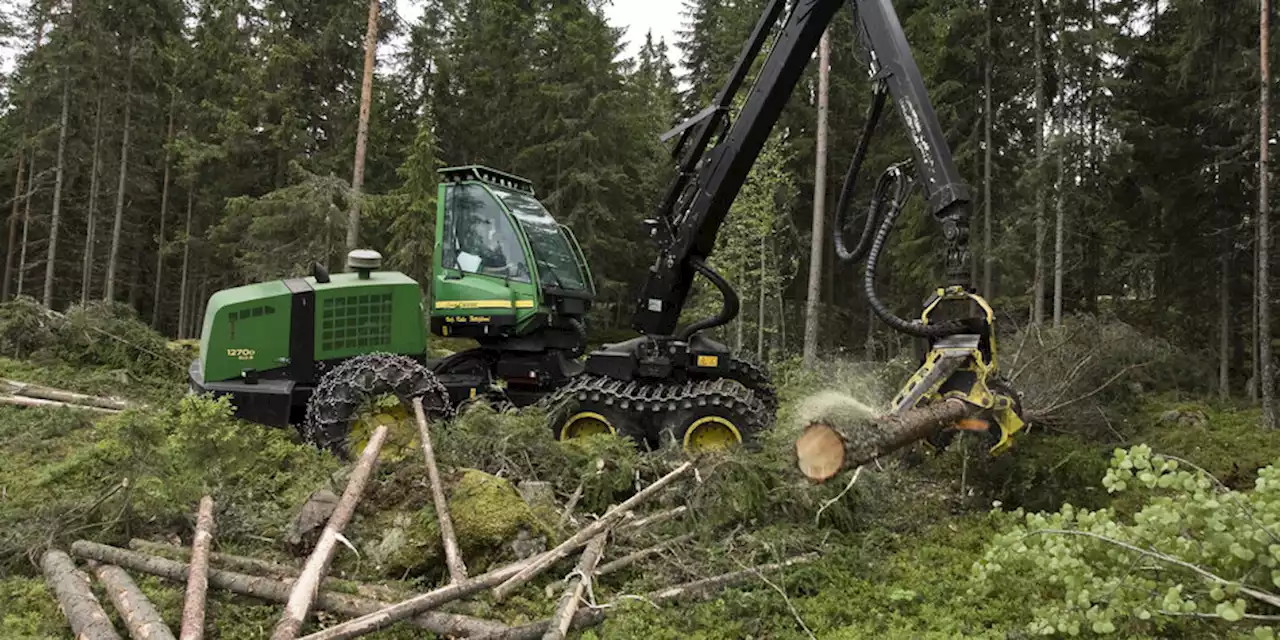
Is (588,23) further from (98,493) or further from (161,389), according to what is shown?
(98,493)

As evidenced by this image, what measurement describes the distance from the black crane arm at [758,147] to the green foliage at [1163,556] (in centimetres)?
231

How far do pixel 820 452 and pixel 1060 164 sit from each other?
13157mm

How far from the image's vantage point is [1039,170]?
587 inches

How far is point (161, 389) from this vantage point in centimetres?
1112

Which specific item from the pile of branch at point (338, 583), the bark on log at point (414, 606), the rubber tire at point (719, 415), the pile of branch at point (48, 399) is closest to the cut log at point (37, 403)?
the pile of branch at point (48, 399)

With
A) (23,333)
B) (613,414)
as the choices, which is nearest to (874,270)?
(613,414)

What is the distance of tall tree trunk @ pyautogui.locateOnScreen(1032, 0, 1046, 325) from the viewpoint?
590 inches

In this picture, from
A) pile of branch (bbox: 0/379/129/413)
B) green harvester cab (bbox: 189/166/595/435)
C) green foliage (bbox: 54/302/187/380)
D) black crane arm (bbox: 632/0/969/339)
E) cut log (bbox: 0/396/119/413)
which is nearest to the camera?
black crane arm (bbox: 632/0/969/339)

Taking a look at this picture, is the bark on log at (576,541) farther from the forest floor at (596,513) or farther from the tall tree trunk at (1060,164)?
the tall tree trunk at (1060,164)

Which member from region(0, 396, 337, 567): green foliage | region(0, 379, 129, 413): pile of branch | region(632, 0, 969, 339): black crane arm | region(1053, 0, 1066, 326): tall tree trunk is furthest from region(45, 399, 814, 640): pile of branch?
region(1053, 0, 1066, 326): tall tree trunk

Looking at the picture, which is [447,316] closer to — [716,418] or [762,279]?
[716,418]

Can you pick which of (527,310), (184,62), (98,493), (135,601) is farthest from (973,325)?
(184,62)

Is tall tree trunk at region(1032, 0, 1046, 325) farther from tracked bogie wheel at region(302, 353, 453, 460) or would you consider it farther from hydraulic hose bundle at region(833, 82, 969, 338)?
tracked bogie wheel at region(302, 353, 453, 460)

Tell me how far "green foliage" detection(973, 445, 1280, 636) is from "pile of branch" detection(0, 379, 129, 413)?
9.90m
